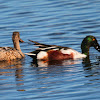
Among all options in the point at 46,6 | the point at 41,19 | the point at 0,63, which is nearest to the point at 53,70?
the point at 0,63

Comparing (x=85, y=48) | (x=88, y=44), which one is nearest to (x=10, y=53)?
(x=85, y=48)

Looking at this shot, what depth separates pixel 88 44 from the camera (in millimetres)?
13484

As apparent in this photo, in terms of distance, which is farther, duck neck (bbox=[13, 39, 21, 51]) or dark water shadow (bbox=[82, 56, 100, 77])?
duck neck (bbox=[13, 39, 21, 51])

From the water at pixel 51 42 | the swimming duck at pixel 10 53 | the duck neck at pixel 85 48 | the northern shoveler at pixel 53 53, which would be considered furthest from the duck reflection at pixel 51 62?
the duck neck at pixel 85 48

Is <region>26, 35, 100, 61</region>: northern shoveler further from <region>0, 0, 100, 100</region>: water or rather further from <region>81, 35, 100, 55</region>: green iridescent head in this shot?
<region>81, 35, 100, 55</region>: green iridescent head

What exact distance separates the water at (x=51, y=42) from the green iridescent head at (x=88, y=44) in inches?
11.3

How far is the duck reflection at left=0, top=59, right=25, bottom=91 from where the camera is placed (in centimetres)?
1031

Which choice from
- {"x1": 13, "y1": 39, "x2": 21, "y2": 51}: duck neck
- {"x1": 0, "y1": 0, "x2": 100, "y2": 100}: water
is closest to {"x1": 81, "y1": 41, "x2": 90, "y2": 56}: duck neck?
{"x1": 0, "y1": 0, "x2": 100, "y2": 100}: water

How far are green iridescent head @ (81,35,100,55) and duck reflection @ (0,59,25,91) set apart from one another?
210cm

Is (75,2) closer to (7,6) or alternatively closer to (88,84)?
(7,6)

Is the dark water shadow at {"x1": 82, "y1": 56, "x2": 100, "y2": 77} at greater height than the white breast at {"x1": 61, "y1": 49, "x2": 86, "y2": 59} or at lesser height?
lesser

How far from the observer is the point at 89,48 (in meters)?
14.5

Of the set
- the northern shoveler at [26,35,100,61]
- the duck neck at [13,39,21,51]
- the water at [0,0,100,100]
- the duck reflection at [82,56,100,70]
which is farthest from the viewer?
the duck neck at [13,39,21,51]

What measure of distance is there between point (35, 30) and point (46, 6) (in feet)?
12.7
